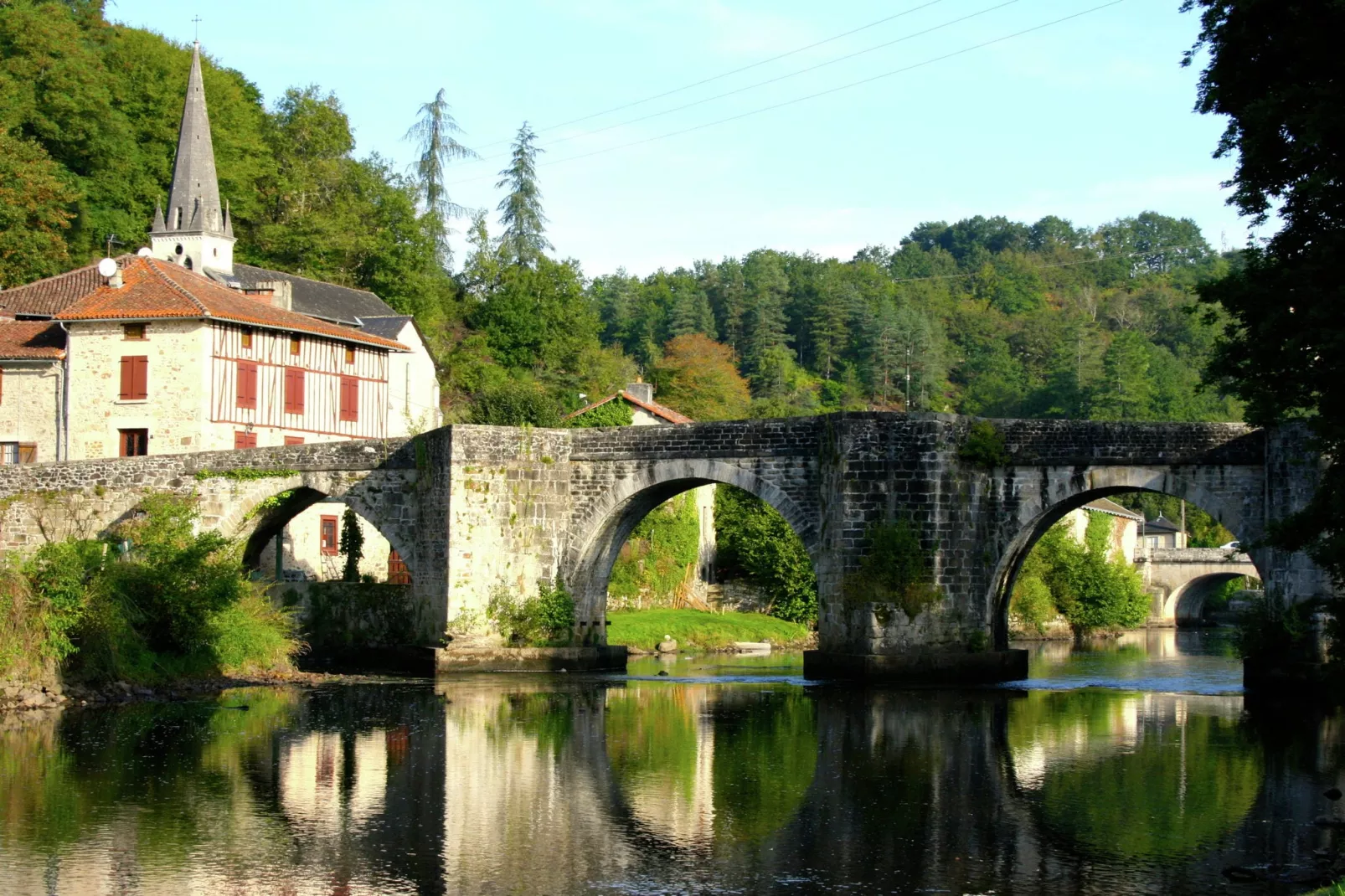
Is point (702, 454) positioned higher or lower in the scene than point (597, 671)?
higher

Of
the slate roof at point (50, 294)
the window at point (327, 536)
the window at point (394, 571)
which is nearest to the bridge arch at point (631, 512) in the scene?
the window at point (327, 536)

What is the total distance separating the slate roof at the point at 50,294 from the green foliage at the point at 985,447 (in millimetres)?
21185

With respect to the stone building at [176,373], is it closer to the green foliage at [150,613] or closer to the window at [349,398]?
the window at [349,398]

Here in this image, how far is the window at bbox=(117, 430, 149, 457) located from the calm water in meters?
13.7

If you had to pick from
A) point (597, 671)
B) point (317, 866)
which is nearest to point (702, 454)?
point (597, 671)

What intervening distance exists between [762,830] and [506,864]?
2.21m

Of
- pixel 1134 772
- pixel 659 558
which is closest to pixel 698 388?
pixel 659 558

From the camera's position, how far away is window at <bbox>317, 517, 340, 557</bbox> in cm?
3531

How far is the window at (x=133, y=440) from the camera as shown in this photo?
1345 inches

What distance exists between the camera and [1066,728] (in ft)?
62.2

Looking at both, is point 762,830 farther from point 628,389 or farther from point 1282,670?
point 628,389

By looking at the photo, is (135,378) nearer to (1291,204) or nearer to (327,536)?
(327,536)

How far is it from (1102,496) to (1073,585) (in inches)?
895

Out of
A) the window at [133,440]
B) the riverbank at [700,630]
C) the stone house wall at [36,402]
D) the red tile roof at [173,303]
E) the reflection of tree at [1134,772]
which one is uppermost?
the red tile roof at [173,303]
